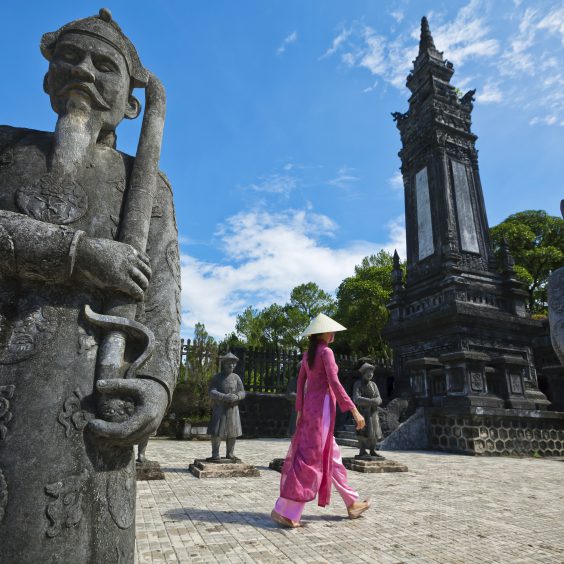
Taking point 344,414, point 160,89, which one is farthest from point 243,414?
point 160,89

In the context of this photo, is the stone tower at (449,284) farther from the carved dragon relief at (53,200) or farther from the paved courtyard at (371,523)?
the carved dragon relief at (53,200)

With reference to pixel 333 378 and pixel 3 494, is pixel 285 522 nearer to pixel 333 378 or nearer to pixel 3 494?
pixel 333 378

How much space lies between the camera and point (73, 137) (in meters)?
2.12

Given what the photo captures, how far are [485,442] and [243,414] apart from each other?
24.6 feet

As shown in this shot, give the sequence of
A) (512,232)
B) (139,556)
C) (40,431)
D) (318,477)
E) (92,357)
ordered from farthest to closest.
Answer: (512,232), (318,477), (139,556), (92,357), (40,431)

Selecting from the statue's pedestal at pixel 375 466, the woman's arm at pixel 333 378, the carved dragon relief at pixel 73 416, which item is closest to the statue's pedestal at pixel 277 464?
the statue's pedestal at pixel 375 466

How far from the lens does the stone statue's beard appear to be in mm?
2059

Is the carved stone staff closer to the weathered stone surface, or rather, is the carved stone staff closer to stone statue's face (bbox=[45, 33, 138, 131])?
stone statue's face (bbox=[45, 33, 138, 131])

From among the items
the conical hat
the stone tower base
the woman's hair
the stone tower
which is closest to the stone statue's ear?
the conical hat

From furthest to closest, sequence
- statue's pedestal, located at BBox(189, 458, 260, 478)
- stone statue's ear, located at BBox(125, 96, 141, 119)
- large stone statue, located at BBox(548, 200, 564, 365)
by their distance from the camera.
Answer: statue's pedestal, located at BBox(189, 458, 260, 478), large stone statue, located at BBox(548, 200, 564, 365), stone statue's ear, located at BBox(125, 96, 141, 119)

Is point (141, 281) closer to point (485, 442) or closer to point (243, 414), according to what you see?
point (485, 442)

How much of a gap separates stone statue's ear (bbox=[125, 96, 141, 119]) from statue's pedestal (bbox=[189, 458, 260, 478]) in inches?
210

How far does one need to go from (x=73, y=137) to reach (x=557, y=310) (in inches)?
138

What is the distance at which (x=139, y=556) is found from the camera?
279 cm
